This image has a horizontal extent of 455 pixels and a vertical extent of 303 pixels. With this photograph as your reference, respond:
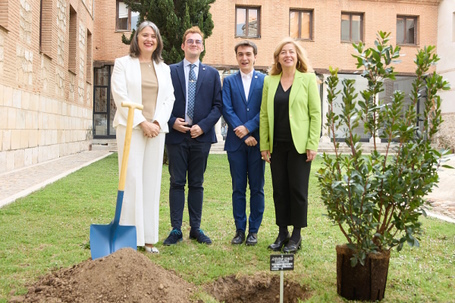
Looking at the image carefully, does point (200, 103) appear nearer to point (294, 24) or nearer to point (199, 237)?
point (199, 237)

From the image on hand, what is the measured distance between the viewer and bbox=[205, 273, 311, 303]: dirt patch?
3.55 m

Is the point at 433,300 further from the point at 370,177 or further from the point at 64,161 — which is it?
the point at 64,161

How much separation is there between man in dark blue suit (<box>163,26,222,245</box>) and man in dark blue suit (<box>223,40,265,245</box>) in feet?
0.59

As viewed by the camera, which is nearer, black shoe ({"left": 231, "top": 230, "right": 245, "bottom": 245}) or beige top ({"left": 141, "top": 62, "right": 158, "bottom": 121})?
beige top ({"left": 141, "top": 62, "right": 158, "bottom": 121})

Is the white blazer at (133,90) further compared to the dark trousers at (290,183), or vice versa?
the dark trousers at (290,183)

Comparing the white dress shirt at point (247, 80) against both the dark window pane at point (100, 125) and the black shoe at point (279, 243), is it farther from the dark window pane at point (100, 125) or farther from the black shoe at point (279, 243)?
the dark window pane at point (100, 125)

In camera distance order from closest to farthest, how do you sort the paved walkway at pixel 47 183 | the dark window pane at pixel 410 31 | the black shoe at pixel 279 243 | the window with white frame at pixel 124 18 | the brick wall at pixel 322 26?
the black shoe at pixel 279 243 → the paved walkway at pixel 47 183 → the window with white frame at pixel 124 18 → the brick wall at pixel 322 26 → the dark window pane at pixel 410 31

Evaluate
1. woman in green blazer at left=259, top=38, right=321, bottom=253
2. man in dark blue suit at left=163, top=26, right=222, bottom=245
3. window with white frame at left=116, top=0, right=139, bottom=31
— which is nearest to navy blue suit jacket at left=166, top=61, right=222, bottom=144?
man in dark blue suit at left=163, top=26, right=222, bottom=245

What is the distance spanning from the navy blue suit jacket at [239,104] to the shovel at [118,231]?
120cm

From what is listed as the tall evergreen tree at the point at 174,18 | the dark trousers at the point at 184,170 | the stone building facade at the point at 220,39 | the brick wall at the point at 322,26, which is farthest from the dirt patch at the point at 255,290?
the brick wall at the point at 322,26

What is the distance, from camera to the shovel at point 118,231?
3.73 m

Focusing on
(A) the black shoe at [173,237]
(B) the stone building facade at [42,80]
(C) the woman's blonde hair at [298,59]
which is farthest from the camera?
(B) the stone building facade at [42,80]

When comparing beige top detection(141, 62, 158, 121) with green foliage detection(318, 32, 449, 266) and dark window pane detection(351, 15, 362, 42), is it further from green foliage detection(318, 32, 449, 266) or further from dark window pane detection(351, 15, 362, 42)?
dark window pane detection(351, 15, 362, 42)

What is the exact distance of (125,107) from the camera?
13.6ft
